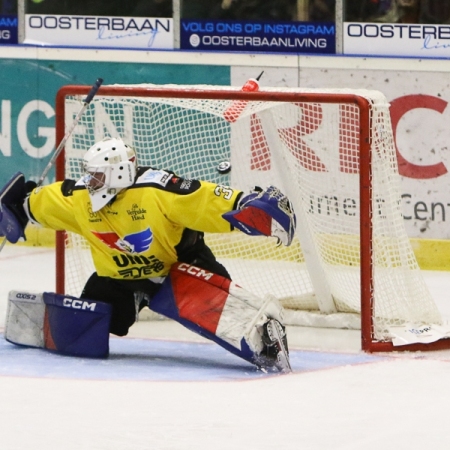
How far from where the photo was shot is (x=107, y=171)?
530 cm

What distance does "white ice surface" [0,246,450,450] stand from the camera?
416 cm

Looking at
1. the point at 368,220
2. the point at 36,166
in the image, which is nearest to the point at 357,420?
the point at 368,220

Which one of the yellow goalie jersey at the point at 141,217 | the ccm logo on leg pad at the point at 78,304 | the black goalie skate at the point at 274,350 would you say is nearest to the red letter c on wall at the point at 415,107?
the yellow goalie jersey at the point at 141,217

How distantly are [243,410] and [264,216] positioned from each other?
89 centimetres

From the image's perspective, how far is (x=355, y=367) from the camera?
5281mm

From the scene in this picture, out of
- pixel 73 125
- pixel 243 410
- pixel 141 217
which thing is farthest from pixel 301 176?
pixel 243 410

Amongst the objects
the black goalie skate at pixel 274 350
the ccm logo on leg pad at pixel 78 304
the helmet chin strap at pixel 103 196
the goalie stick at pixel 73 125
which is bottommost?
the black goalie skate at pixel 274 350

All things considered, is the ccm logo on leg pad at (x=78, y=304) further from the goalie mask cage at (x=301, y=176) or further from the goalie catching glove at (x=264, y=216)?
the goalie catching glove at (x=264, y=216)

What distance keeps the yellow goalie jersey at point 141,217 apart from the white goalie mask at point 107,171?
2.3 inches

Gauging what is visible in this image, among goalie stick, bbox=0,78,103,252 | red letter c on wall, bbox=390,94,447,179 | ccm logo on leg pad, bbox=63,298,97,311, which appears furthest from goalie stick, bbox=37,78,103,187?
red letter c on wall, bbox=390,94,447,179

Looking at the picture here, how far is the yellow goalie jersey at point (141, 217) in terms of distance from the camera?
17.2ft

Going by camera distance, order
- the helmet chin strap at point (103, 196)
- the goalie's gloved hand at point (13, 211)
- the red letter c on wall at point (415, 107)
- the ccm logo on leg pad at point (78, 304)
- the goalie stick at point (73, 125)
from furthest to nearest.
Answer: the red letter c on wall at point (415, 107) → the goalie stick at point (73, 125) → the goalie's gloved hand at point (13, 211) → the ccm logo on leg pad at point (78, 304) → the helmet chin strap at point (103, 196)

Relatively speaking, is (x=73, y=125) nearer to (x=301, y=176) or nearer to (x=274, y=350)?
(x=301, y=176)

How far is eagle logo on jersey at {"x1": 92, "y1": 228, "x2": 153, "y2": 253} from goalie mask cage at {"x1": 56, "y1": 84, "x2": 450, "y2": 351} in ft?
2.29
